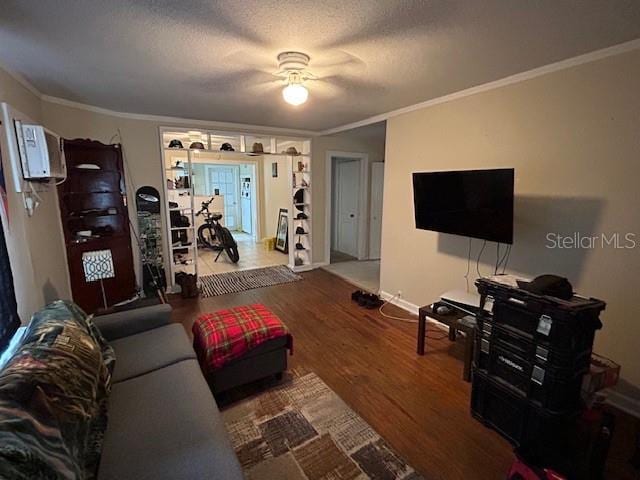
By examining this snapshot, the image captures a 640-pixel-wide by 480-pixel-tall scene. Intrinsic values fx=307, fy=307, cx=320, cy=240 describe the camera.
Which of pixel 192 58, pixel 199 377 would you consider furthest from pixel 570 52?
pixel 199 377

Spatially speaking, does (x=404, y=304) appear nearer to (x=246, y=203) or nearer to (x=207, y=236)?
(x=207, y=236)

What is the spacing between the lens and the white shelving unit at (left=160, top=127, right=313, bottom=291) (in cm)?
438

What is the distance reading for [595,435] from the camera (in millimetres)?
1536

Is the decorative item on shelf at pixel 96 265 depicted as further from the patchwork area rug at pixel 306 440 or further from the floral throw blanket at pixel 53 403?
the patchwork area rug at pixel 306 440

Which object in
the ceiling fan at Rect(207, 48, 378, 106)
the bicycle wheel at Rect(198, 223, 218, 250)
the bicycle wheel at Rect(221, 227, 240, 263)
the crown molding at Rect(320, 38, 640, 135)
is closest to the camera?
the crown molding at Rect(320, 38, 640, 135)

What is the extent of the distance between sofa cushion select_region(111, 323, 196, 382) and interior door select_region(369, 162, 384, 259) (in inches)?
174

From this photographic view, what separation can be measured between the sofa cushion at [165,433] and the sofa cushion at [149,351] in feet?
0.33

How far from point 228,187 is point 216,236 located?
9.55 feet

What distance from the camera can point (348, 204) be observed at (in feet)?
20.5

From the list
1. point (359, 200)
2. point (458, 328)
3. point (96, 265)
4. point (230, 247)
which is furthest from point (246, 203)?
point (458, 328)

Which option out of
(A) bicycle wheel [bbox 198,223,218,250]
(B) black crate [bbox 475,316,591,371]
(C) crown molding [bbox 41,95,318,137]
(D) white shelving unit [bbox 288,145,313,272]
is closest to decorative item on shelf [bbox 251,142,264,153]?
(C) crown molding [bbox 41,95,318,137]

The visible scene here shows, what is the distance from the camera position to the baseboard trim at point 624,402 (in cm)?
208

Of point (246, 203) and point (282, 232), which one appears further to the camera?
point (246, 203)

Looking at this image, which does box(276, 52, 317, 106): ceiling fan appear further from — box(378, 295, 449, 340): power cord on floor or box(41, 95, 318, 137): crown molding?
box(378, 295, 449, 340): power cord on floor
